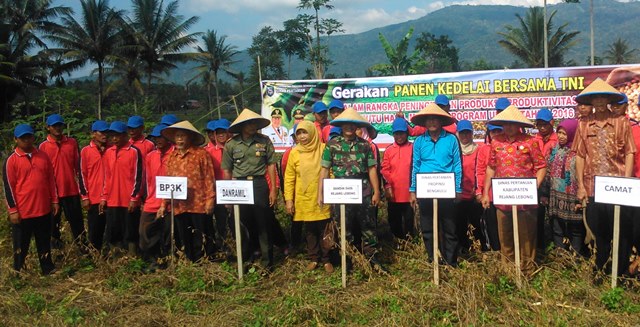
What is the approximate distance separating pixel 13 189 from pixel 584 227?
5.70 meters

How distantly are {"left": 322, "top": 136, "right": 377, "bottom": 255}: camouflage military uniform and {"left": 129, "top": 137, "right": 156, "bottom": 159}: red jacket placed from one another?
2.16 m

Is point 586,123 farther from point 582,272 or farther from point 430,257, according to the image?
point 430,257

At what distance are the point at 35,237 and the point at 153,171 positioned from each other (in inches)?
56.4

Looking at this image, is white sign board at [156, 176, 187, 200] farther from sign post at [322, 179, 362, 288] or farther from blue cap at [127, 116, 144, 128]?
sign post at [322, 179, 362, 288]

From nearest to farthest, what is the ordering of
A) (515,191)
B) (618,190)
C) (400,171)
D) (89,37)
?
(618,190), (515,191), (400,171), (89,37)

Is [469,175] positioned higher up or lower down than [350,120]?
lower down

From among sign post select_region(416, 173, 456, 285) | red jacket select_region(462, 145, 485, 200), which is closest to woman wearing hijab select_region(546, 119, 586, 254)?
red jacket select_region(462, 145, 485, 200)

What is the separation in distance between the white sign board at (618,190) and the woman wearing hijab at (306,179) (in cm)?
234

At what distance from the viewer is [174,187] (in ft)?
15.7

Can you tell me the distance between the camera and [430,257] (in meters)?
4.71

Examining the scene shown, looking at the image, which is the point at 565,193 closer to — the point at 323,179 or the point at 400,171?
the point at 400,171

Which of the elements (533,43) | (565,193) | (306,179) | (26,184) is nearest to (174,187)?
(306,179)

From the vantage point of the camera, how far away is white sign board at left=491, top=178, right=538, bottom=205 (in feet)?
13.2

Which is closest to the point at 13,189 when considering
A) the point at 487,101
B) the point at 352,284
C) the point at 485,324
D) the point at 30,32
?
the point at 352,284
